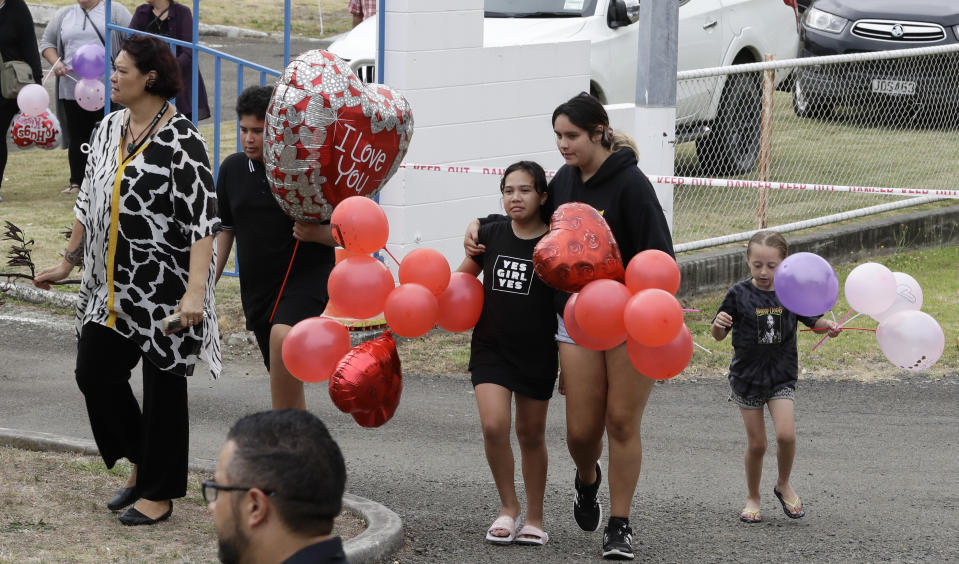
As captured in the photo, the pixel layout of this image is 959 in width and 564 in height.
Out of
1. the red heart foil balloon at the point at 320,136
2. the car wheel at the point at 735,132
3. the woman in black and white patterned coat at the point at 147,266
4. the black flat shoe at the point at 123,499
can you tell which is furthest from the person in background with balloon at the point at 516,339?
the car wheel at the point at 735,132

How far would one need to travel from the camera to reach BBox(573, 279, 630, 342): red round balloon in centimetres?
489

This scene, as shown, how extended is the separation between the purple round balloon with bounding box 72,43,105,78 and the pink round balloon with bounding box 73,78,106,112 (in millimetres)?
62

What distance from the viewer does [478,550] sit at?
17.9ft

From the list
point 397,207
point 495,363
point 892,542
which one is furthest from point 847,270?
point 495,363

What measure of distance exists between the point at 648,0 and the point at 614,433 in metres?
4.30

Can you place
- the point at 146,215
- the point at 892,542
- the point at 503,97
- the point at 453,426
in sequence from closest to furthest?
the point at 146,215, the point at 892,542, the point at 453,426, the point at 503,97

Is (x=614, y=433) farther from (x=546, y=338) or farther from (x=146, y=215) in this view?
(x=146, y=215)

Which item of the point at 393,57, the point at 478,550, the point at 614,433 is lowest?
the point at 478,550

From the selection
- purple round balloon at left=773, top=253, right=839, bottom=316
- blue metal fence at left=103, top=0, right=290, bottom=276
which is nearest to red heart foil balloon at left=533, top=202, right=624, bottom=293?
purple round balloon at left=773, top=253, right=839, bottom=316

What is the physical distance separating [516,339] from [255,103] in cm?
148

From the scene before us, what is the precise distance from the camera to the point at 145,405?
18.0 feet

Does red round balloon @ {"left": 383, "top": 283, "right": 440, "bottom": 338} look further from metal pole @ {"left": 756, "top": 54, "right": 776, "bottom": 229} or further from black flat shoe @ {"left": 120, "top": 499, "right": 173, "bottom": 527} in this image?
metal pole @ {"left": 756, "top": 54, "right": 776, "bottom": 229}

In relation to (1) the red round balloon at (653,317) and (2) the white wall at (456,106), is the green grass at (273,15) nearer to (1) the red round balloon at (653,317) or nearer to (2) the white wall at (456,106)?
(2) the white wall at (456,106)

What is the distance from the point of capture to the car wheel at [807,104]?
11.3 meters
